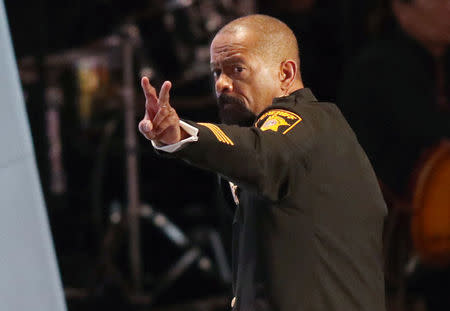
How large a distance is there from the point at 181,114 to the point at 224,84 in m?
3.78

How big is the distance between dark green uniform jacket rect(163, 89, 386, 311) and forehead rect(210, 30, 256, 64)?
132mm

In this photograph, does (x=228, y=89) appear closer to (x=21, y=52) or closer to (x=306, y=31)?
(x=21, y=52)

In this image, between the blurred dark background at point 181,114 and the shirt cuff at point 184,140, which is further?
the blurred dark background at point 181,114

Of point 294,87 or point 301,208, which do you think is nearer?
point 301,208

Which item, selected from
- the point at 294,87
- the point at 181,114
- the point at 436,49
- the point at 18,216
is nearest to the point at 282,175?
the point at 294,87

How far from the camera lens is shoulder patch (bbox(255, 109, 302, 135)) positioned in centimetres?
174

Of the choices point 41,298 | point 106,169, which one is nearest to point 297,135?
point 41,298

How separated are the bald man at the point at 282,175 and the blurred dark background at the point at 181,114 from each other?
221 centimetres

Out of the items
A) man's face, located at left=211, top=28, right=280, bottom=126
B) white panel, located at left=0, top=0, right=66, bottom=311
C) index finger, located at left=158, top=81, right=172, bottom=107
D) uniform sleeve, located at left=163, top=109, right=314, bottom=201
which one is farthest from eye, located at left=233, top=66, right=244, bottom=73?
white panel, located at left=0, top=0, right=66, bottom=311

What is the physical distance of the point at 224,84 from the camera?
1.92 m

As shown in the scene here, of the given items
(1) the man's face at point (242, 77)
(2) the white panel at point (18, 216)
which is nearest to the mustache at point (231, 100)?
(1) the man's face at point (242, 77)

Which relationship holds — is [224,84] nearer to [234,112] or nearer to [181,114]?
[234,112]

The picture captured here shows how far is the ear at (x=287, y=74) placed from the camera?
1972mm

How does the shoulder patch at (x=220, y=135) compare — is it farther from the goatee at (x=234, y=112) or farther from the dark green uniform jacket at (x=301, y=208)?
the goatee at (x=234, y=112)
